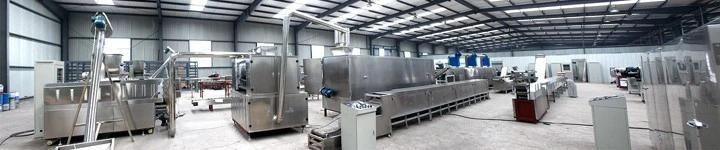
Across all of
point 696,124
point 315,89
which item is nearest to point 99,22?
point 696,124

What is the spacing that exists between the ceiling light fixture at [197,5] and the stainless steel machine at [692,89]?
11646 millimetres

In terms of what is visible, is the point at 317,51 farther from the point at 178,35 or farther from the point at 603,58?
the point at 603,58

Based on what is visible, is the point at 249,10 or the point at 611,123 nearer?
the point at 611,123

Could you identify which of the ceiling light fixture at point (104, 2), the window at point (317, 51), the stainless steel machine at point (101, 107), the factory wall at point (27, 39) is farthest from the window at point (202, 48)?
the stainless steel machine at point (101, 107)

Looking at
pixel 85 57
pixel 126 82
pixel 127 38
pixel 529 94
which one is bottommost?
pixel 529 94

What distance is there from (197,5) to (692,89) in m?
12.4

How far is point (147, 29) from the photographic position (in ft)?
37.8

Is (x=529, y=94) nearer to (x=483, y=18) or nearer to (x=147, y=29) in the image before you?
(x=483, y=18)

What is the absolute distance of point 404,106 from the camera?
4.28 metres

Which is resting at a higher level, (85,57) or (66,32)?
(66,32)

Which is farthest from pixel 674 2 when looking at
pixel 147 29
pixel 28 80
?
pixel 28 80

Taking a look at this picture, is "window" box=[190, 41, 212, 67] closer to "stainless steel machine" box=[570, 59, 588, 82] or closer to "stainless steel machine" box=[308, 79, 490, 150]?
"stainless steel machine" box=[308, 79, 490, 150]

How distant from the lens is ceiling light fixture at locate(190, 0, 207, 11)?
989cm

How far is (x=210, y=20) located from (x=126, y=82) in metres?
10.1
